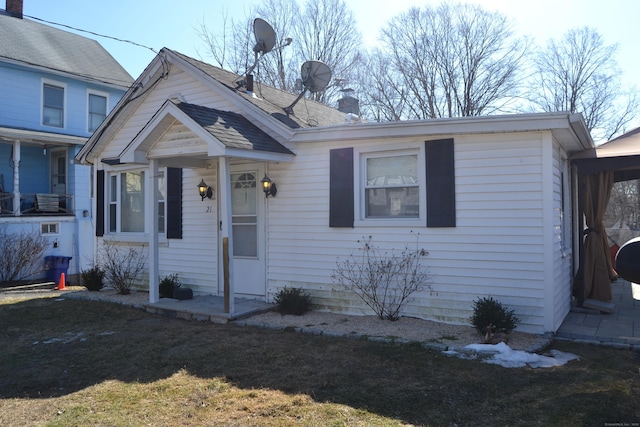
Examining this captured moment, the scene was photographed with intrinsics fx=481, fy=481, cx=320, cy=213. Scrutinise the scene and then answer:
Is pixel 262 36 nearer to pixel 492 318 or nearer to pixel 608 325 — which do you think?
pixel 492 318

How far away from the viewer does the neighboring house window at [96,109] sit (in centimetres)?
1784

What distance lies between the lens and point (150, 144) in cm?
769

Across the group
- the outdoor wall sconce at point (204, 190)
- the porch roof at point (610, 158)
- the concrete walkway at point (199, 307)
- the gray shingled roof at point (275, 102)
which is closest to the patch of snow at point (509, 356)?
the concrete walkway at point (199, 307)

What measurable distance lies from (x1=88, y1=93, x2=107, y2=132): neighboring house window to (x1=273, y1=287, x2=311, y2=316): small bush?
13.5m

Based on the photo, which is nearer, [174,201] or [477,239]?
[477,239]

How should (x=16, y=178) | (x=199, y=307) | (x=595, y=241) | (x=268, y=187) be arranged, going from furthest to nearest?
(x=16, y=178) < (x=268, y=187) < (x=595, y=241) < (x=199, y=307)

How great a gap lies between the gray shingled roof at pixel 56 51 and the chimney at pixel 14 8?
0.21 m

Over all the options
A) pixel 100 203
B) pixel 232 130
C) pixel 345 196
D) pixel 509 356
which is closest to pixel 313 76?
pixel 232 130

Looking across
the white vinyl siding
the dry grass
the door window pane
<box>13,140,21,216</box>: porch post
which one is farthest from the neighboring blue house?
the white vinyl siding

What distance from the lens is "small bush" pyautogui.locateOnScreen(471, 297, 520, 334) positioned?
5.90 meters

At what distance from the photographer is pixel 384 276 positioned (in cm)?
723

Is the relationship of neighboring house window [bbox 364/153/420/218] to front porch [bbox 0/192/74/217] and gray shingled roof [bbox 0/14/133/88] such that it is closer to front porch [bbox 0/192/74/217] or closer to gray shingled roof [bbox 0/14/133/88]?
front porch [bbox 0/192/74/217]

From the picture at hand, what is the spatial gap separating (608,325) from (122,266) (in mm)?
9014

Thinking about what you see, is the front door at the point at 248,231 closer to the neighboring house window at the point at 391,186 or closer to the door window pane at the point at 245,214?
the door window pane at the point at 245,214
